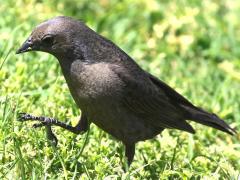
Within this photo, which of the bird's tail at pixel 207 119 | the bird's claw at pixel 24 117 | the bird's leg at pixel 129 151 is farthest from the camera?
the bird's tail at pixel 207 119

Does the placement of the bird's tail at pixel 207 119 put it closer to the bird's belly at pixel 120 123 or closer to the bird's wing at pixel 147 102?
the bird's wing at pixel 147 102

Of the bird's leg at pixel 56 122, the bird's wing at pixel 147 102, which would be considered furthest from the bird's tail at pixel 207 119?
the bird's leg at pixel 56 122

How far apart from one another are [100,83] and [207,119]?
4.05ft

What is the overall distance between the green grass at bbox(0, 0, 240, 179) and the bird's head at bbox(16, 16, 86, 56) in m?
0.45

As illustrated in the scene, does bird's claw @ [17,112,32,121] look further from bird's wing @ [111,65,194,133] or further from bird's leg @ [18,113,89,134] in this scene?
bird's wing @ [111,65,194,133]

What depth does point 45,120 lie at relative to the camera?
235 inches

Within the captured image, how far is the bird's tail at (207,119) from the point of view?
21.4ft

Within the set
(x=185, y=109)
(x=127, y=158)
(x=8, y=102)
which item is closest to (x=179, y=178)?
(x=127, y=158)

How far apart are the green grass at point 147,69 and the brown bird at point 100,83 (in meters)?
0.21

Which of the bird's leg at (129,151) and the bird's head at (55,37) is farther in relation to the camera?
the bird's leg at (129,151)

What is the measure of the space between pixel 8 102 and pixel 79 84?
64 cm

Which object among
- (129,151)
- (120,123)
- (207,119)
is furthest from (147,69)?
(120,123)

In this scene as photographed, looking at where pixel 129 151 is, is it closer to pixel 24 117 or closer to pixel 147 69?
pixel 24 117

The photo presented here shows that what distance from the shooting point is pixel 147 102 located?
20.4ft
